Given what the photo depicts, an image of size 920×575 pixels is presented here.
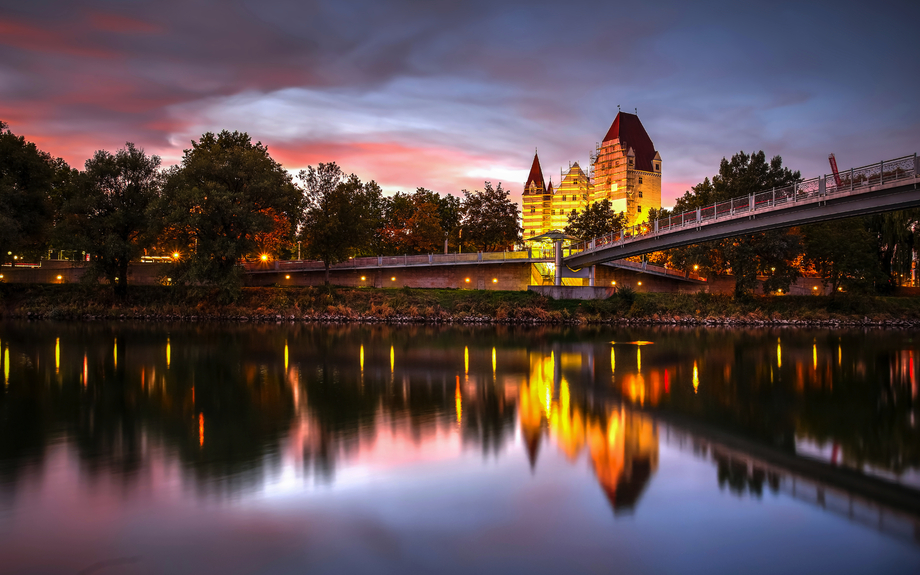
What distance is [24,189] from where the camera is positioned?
143 ft

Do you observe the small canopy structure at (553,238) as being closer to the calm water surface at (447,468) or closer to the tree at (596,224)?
the tree at (596,224)

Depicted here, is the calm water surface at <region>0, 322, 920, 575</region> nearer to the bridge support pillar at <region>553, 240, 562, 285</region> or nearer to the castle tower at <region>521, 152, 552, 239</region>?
the bridge support pillar at <region>553, 240, 562, 285</region>

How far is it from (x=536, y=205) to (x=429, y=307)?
348ft

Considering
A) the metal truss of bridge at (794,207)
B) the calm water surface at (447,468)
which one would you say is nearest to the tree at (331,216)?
the metal truss of bridge at (794,207)

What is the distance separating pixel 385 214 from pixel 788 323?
47507 mm

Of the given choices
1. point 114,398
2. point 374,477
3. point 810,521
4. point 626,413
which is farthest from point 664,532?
point 114,398

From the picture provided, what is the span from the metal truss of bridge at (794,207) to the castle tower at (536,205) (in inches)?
4031

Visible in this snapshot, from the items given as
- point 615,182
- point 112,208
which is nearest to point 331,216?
point 112,208

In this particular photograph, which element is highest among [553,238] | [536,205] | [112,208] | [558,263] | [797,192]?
[536,205]

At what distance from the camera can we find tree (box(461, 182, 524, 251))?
67.6m

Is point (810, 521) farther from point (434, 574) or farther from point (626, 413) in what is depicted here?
point (626, 413)

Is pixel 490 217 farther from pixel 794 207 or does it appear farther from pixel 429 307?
pixel 794 207

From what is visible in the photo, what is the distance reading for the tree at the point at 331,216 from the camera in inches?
1938

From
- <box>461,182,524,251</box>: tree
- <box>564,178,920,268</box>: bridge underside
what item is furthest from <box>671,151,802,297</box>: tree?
<box>461,182,524,251</box>: tree
